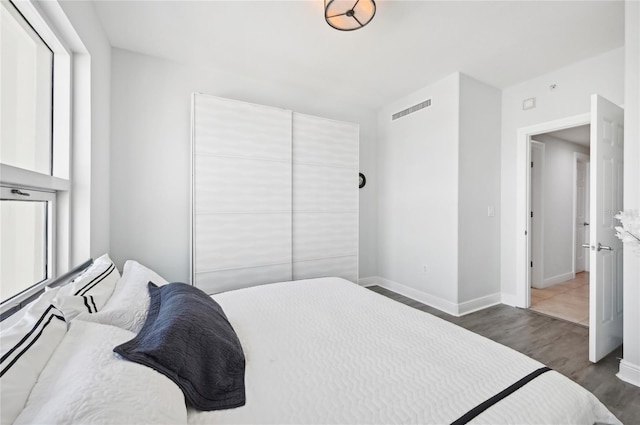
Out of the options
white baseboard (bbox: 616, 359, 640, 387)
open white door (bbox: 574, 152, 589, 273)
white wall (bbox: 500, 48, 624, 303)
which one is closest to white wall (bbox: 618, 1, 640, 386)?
white baseboard (bbox: 616, 359, 640, 387)

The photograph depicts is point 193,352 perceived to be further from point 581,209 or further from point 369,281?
point 581,209

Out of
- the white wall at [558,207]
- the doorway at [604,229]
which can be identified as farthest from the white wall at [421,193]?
the white wall at [558,207]

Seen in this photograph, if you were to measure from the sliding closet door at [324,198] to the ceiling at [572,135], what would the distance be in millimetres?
3073

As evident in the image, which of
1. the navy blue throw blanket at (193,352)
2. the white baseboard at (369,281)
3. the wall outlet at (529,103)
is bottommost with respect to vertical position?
the white baseboard at (369,281)

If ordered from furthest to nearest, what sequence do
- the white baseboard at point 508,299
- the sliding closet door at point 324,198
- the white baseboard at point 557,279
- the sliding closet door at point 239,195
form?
the white baseboard at point 557,279, the white baseboard at point 508,299, the sliding closet door at point 324,198, the sliding closet door at point 239,195

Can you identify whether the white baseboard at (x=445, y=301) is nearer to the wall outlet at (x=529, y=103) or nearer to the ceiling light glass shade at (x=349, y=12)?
the wall outlet at (x=529, y=103)

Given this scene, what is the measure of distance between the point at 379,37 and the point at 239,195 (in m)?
1.99

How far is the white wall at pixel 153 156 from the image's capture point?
106 inches

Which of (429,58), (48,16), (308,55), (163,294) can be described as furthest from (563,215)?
(48,16)

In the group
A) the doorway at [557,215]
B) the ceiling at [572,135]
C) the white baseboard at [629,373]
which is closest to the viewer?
the white baseboard at [629,373]

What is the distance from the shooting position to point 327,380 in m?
1.03

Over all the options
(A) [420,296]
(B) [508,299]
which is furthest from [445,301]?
(B) [508,299]

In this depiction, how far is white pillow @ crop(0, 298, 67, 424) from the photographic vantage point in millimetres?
589

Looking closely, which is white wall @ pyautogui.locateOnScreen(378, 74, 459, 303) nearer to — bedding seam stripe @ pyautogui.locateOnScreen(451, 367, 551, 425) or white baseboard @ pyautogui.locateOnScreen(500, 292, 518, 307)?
white baseboard @ pyautogui.locateOnScreen(500, 292, 518, 307)
